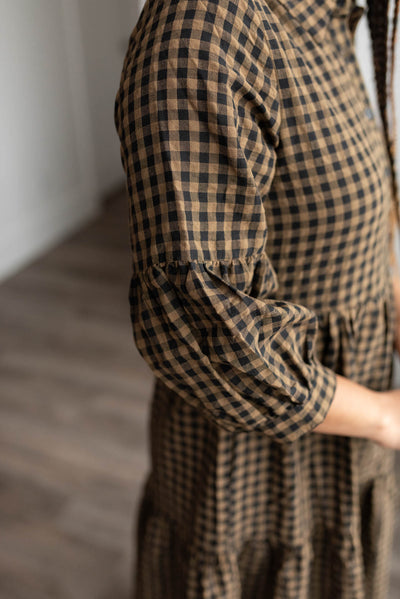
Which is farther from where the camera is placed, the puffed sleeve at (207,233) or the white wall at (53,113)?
the white wall at (53,113)

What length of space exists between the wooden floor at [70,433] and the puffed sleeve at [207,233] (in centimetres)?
111

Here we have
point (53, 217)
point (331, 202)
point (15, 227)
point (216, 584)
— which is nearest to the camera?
point (331, 202)

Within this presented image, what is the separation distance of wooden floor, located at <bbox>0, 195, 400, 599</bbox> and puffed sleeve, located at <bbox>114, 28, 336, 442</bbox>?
1109 millimetres

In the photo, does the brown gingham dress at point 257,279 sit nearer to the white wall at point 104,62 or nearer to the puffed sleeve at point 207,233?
the puffed sleeve at point 207,233

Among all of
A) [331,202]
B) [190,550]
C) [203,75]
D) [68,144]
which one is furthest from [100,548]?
[68,144]

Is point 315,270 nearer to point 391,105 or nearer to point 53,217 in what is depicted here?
point 391,105

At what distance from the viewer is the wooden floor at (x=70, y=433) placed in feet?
4.98

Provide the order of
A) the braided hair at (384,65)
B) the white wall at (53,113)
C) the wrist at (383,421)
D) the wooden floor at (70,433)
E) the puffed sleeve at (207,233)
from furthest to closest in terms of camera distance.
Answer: the white wall at (53,113) → the wooden floor at (70,433) → the braided hair at (384,65) → the wrist at (383,421) → the puffed sleeve at (207,233)

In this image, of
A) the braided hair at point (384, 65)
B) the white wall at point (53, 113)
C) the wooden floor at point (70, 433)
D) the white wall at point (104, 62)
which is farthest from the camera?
the white wall at point (104, 62)

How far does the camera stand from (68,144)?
330 cm

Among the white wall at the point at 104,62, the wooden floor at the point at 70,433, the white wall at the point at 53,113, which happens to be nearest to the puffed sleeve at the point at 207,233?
the wooden floor at the point at 70,433

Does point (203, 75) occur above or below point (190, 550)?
above

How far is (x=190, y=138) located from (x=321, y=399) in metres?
0.28

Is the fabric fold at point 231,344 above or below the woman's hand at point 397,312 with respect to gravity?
above
